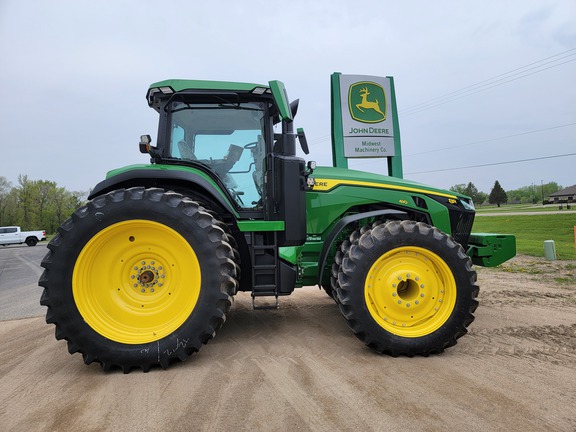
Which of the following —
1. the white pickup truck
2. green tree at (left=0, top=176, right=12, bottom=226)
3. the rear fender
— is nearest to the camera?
the rear fender

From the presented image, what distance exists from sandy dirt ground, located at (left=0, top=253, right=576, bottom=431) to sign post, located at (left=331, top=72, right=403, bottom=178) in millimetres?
5368

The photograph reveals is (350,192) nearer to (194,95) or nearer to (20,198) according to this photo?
(194,95)

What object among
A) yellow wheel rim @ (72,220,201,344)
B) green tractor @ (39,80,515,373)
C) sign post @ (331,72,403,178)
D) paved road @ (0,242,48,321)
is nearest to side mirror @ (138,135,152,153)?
green tractor @ (39,80,515,373)

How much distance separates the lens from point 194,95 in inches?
146

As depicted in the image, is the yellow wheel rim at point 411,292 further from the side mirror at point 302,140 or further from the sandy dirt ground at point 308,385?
the side mirror at point 302,140

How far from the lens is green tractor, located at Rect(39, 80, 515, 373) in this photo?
9.91 feet

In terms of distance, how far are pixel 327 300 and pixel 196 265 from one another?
2847mm

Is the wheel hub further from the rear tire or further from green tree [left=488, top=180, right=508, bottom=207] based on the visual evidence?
green tree [left=488, top=180, right=508, bottom=207]

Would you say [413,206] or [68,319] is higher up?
[413,206]

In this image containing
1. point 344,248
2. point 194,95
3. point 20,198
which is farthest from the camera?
point 20,198

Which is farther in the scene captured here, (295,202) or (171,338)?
(295,202)

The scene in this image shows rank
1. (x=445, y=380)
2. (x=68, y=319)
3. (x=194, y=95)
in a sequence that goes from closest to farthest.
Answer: (x=445, y=380) < (x=68, y=319) < (x=194, y=95)

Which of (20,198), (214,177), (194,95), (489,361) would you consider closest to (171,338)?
(214,177)

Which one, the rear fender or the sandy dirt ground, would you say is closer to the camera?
the sandy dirt ground
